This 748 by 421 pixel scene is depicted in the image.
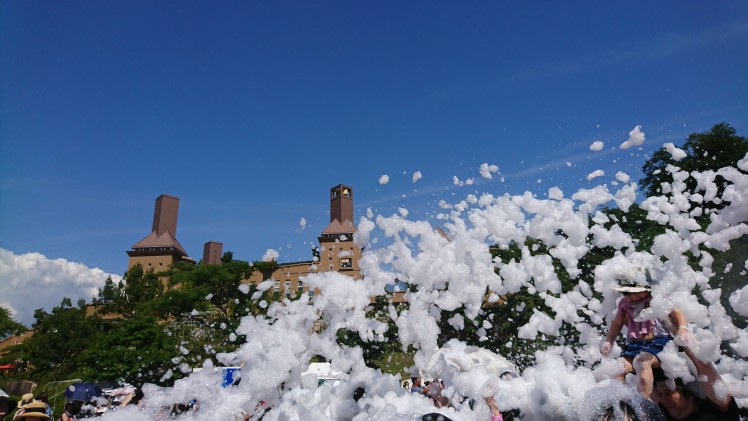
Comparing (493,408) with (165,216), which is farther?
(165,216)

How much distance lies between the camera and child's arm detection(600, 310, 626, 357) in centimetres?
451

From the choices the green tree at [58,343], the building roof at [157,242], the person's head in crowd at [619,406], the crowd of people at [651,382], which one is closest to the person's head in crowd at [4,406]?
the crowd of people at [651,382]

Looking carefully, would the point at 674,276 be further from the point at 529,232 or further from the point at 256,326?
the point at 256,326

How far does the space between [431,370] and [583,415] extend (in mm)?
2361

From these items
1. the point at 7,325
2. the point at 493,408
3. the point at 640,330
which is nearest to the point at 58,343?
the point at 7,325

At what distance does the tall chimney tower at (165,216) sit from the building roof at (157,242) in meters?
0.68

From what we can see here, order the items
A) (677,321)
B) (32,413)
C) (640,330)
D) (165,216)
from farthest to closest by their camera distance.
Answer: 1. (165,216)
2. (32,413)
3. (640,330)
4. (677,321)

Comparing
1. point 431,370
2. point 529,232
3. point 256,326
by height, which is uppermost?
point 529,232

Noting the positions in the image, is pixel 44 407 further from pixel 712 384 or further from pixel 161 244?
pixel 161 244

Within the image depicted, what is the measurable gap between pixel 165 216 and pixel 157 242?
5024mm

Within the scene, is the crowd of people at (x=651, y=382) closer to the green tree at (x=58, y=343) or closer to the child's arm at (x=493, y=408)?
the child's arm at (x=493, y=408)

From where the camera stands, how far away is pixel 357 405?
16.8ft

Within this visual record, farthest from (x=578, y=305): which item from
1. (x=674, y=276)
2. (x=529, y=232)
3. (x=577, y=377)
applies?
(x=577, y=377)

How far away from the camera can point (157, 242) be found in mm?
69000
